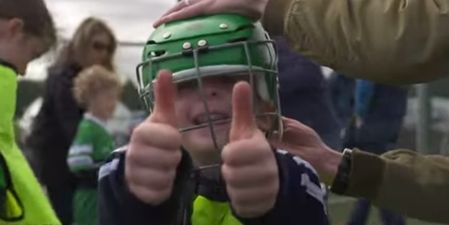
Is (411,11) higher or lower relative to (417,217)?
higher

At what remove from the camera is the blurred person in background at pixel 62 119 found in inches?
298

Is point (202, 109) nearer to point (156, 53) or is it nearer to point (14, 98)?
point (156, 53)

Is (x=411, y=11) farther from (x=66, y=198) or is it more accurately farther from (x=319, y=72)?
(x=66, y=198)

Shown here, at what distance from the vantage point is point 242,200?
2.23m

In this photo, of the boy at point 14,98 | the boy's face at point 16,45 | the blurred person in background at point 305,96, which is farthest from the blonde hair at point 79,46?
the boy's face at point 16,45

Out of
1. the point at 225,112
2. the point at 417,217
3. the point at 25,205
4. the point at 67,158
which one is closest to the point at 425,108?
the point at 67,158

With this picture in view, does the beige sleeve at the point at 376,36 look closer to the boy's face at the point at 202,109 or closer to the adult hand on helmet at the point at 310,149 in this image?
the boy's face at the point at 202,109

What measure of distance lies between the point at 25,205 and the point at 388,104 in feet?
8.36

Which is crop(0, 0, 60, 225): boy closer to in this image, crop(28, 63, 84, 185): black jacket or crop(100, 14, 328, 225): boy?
crop(100, 14, 328, 225): boy

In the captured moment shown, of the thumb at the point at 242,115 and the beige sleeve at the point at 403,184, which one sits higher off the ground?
the thumb at the point at 242,115

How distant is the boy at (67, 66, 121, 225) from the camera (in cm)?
723

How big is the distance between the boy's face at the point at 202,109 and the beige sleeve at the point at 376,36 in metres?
0.18

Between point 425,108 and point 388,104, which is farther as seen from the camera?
point 425,108

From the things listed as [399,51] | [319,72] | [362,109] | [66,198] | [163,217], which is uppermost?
[399,51]
